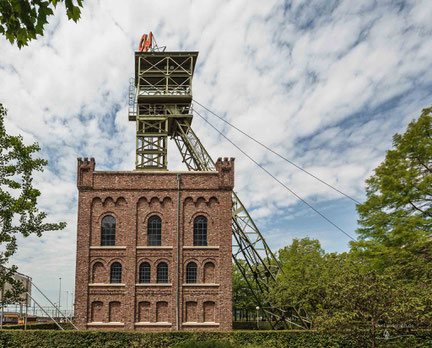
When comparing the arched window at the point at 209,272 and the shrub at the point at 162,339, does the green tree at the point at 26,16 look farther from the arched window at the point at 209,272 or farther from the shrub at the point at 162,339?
the arched window at the point at 209,272

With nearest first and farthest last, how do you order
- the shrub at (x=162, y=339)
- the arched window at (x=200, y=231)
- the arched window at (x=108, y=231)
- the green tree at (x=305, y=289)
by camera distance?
the shrub at (x=162, y=339) → the green tree at (x=305, y=289) → the arched window at (x=108, y=231) → the arched window at (x=200, y=231)

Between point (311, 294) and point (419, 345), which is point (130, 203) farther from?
point (419, 345)

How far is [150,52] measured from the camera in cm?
3319

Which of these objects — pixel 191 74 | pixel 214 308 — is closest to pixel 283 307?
pixel 214 308

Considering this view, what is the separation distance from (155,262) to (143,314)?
3.37 meters

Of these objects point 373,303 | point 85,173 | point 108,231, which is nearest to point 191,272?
point 108,231

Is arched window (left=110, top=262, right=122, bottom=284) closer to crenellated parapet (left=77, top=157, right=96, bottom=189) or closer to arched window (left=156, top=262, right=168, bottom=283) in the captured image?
arched window (left=156, top=262, right=168, bottom=283)

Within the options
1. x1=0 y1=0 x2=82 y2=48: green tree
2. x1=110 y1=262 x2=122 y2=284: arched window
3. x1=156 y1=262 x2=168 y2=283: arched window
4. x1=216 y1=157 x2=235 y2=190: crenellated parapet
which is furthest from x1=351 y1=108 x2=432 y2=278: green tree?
x1=0 y1=0 x2=82 y2=48: green tree

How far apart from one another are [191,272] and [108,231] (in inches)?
249

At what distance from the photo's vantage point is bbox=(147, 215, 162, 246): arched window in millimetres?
26328

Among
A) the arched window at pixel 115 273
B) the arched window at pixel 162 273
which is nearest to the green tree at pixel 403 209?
the arched window at pixel 162 273

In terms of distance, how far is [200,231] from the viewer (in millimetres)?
26703

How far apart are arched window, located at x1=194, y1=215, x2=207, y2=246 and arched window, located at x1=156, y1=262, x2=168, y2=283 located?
8.41ft

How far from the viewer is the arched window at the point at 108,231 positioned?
26.2 metres
